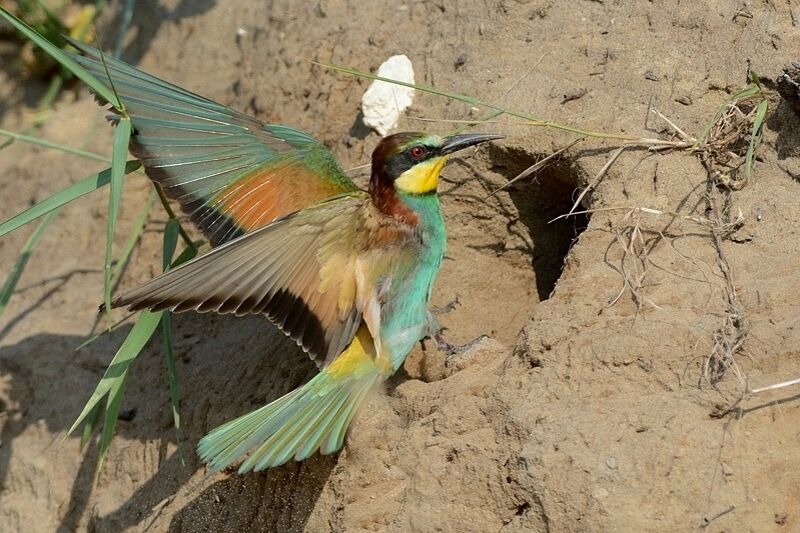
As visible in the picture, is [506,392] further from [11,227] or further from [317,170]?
[11,227]

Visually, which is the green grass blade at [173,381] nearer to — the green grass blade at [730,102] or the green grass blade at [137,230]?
the green grass blade at [137,230]

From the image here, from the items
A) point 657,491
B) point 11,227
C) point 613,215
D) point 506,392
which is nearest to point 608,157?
point 613,215

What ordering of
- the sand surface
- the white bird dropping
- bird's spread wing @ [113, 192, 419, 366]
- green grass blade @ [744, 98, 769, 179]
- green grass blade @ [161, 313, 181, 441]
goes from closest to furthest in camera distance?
the sand surface, bird's spread wing @ [113, 192, 419, 366], green grass blade @ [744, 98, 769, 179], green grass blade @ [161, 313, 181, 441], the white bird dropping

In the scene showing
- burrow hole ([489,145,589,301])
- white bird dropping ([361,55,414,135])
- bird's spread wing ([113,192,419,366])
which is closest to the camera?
bird's spread wing ([113,192,419,366])

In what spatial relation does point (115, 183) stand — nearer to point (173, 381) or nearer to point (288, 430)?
point (173, 381)

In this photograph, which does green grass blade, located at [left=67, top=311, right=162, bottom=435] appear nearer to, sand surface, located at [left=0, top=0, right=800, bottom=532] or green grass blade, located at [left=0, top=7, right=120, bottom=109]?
sand surface, located at [left=0, top=0, right=800, bottom=532]

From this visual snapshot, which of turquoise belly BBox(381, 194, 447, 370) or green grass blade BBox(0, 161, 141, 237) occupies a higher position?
green grass blade BBox(0, 161, 141, 237)

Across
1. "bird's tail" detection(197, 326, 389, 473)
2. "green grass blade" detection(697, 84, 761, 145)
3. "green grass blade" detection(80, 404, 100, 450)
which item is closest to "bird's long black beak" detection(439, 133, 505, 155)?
"green grass blade" detection(697, 84, 761, 145)
